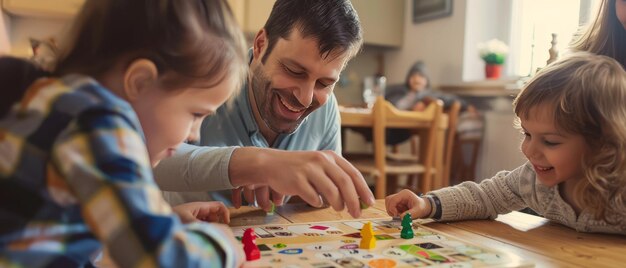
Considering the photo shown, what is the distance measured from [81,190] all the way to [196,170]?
502 mm

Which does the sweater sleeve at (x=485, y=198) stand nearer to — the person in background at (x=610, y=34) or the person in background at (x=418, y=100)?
the person in background at (x=610, y=34)

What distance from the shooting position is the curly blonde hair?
1.00m

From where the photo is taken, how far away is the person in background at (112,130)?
1.49ft

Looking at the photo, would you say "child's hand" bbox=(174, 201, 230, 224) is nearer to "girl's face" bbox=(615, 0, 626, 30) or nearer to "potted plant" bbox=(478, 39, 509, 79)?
"girl's face" bbox=(615, 0, 626, 30)

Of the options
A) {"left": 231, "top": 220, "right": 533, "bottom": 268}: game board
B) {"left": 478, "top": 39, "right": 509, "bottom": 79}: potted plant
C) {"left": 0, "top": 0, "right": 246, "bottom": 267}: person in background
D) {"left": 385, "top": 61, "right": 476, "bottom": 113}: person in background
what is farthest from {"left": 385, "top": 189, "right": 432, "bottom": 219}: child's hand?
{"left": 478, "top": 39, "right": 509, "bottom": 79}: potted plant

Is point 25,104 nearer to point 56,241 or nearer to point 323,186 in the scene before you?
point 56,241

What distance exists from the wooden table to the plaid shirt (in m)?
0.42

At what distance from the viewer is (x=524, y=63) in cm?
382

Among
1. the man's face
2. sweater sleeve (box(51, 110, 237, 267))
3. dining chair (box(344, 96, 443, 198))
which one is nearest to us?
sweater sleeve (box(51, 110, 237, 267))

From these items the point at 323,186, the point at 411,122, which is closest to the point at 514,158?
the point at 411,122

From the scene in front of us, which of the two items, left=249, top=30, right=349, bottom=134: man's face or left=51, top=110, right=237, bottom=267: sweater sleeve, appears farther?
left=249, top=30, right=349, bottom=134: man's face

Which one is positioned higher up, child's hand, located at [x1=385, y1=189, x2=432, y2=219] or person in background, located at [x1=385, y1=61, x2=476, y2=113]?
person in background, located at [x1=385, y1=61, x2=476, y2=113]

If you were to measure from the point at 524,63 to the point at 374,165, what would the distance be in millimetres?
1546

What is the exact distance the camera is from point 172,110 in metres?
0.61
